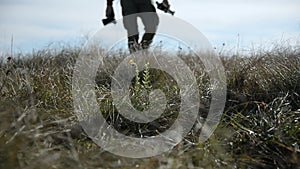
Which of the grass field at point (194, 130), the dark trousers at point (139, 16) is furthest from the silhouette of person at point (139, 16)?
the grass field at point (194, 130)

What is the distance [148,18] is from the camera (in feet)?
17.1

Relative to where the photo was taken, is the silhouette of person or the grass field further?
the silhouette of person

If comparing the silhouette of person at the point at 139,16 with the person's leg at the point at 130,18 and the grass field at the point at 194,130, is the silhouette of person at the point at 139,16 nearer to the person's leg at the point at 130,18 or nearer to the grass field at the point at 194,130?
the person's leg at the point at 130,18

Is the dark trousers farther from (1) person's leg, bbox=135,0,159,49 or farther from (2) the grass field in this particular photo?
(2) the grass field

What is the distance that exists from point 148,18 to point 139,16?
0.12m

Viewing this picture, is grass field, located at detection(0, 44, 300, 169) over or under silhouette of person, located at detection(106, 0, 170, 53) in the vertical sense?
under

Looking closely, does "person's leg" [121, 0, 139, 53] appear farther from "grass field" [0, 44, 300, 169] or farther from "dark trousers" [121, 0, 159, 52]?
"grass field" [0, 44, 300, 169]

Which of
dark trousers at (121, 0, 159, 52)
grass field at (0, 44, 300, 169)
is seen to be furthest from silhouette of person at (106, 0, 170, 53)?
grass field at (0, 44, 300, 169)

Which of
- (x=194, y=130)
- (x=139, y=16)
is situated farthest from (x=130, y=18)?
(x=194, y=130)

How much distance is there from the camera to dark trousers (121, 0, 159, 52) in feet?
17.0

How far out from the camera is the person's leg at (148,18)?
5.18 metres

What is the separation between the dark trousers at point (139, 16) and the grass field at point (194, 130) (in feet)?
2.86

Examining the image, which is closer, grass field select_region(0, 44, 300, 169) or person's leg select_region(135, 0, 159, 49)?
grass field select_region(0, 44, 300, 169)

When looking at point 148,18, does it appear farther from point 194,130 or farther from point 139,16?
point 194,130
